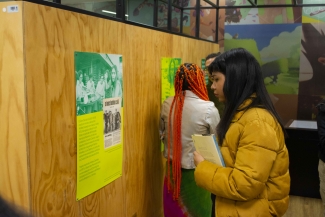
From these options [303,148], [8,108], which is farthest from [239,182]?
[303,148]

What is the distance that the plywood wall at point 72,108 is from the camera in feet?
5.15

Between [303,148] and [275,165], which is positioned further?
[303,148]

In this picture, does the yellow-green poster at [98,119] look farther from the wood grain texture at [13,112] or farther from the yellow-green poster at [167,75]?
the yellow-green poster at [167,75]

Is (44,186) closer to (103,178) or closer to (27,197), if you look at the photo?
(27,197)

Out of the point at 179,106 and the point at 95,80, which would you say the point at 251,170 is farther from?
the point at 179,106

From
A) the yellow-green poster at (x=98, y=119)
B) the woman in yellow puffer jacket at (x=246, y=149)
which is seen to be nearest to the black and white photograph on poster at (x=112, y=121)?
the yellow-green poster at (x=98, y=119)

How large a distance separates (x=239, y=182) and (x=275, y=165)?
202 mm

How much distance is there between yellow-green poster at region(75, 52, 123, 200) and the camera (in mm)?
1893

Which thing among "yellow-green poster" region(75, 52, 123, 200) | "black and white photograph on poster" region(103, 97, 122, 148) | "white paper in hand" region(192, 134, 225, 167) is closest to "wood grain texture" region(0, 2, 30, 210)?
"yellow-green poster" region(75, 52, 123, 200)

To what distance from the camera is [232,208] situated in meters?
1.57

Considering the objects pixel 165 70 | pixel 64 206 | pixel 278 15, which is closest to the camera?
pixel 64 206

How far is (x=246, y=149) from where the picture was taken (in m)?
1.44

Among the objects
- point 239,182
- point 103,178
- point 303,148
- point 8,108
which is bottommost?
point 303,148

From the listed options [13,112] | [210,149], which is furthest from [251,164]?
[13,112]
